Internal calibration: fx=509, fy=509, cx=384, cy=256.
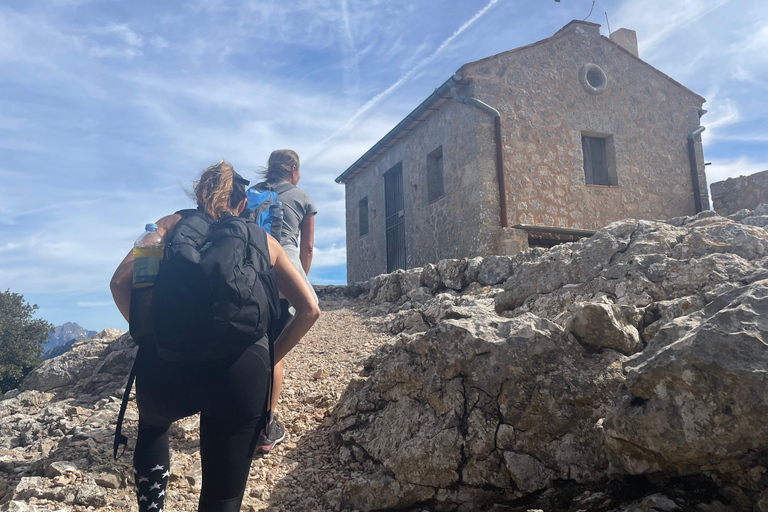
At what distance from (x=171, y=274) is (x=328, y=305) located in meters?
6.43

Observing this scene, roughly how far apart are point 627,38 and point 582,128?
3.33 metres

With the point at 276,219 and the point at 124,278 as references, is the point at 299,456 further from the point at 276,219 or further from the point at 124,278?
the point at 124,278

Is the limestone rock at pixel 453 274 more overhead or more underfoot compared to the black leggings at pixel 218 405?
more overhead

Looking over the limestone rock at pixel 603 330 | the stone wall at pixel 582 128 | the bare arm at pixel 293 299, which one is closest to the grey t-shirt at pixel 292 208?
the bare arm at pixel 293 299

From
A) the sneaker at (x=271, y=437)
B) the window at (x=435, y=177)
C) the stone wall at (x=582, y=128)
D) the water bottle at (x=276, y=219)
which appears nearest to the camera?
the sneaker at (x=271, y=437)

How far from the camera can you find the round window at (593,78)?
9945 mm

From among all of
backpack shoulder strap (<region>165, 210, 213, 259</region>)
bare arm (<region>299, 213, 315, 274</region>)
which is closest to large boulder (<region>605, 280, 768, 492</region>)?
backpack shoulder strap (<region>165, 210, 213, 259</region>)

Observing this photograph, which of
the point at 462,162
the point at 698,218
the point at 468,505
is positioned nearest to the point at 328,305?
the point at 462,162

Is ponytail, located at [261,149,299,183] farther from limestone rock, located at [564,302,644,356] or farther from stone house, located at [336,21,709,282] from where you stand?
stone house, located at [336,21,709,282]

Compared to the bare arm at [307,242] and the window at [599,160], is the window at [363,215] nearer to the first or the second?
the window at [599,160]

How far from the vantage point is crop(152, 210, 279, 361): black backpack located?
154 cm

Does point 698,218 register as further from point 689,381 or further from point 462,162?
point 462,162

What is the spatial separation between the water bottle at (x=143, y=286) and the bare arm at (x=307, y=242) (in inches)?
68.5

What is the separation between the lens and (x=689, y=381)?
178 cm
